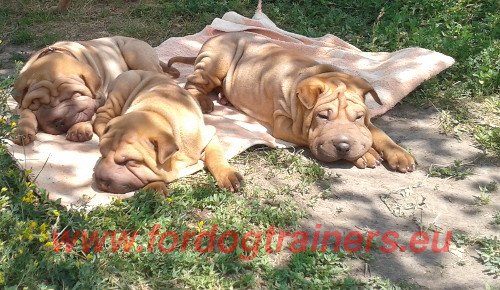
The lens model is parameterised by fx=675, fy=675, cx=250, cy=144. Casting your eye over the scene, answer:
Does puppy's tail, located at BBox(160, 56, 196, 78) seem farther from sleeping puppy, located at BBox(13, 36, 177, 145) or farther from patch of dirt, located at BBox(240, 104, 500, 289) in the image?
patch of dirt, located at BBox(240, 104, 500, 289)

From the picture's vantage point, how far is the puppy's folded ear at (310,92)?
5.95 m

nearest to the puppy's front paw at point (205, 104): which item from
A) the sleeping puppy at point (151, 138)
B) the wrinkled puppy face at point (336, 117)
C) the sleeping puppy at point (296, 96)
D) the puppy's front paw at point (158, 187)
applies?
the sleeping puppy at point (296, 96)

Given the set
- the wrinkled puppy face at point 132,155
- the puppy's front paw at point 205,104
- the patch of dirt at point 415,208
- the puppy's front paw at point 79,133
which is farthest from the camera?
the puppy's front paw at point 205,104

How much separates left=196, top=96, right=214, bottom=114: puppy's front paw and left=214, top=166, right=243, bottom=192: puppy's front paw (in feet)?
4.95

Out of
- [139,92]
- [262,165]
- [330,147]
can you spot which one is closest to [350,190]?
[330,147]

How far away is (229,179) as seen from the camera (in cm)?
540

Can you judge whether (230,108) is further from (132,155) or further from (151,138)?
(132,155)

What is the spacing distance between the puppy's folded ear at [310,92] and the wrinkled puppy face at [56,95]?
1927 mm

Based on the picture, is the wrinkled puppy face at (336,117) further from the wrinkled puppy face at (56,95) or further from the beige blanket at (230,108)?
the wrinkled puppy face at (56,95)

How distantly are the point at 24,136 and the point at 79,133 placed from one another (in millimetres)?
480

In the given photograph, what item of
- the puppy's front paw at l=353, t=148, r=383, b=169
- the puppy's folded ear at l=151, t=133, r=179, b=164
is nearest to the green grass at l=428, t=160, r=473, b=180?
the puppy's front paw at l=353, t=148, r=383, b=169

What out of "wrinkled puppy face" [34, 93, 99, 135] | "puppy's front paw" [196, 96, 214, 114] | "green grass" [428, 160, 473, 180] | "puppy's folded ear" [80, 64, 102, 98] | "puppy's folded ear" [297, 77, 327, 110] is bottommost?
"puppy's front paw" [196, 96, 214, 114]

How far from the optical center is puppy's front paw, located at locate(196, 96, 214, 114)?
6.91m

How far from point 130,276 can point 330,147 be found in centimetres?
219
